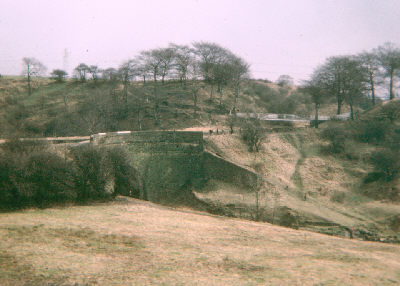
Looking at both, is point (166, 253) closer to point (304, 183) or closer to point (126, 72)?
point (304, 183)

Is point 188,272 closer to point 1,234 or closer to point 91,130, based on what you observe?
point 1,234

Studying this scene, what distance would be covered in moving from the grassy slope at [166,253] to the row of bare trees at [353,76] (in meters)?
26.7

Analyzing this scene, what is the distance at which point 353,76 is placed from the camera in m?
40.1

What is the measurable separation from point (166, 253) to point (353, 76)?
118 ft

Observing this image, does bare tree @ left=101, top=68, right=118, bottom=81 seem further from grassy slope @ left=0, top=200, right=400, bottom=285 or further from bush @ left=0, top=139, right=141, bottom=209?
grassy slope @ left=0, top=200, right=400, bottom=285

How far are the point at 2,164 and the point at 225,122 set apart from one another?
26.0 m

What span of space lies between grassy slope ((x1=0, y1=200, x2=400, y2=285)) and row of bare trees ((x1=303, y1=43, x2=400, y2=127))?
26727mm

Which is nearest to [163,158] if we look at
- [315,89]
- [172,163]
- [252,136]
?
[172,163]

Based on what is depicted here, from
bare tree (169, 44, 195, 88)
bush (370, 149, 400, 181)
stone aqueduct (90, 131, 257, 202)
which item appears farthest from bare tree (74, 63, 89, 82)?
bush (370, 149, 400, 181)

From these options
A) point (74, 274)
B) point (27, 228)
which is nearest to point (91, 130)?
point (27, 228)

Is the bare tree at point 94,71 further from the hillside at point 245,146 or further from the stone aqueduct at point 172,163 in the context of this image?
the stone aqueduct at point 172,163

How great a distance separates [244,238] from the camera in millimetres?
15859

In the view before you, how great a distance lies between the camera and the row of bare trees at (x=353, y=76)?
40500 mm

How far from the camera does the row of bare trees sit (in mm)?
40500
